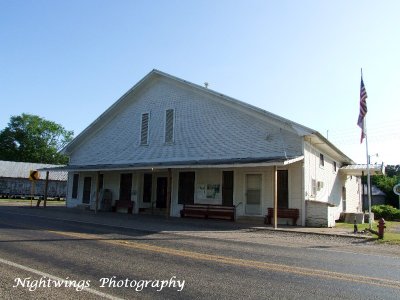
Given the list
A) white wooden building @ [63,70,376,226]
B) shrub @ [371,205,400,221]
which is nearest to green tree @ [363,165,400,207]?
shrub @ [371,205,400,221]

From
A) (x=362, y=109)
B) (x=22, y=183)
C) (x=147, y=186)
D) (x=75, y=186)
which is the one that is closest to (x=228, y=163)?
(x=362, y=109)

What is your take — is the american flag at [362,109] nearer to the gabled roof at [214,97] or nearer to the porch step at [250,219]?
the gabled roof at [214,97]

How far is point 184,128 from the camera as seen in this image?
23.7 meters

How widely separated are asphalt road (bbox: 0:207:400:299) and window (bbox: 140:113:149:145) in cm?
1432

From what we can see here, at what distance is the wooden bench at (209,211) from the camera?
2039cm

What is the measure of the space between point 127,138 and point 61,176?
2693cm

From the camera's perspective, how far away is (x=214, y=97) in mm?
22406

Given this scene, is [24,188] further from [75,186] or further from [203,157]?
[203,157]

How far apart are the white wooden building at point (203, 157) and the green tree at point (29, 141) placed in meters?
50.1

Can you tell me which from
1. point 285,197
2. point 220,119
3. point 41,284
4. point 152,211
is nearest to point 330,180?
point 285,197

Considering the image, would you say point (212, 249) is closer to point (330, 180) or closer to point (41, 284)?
point (41, 284)

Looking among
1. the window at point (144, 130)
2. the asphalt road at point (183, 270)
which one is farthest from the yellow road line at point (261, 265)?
the window at point (144, 130)

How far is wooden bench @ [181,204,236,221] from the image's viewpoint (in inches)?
803

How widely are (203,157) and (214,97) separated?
347 cm
